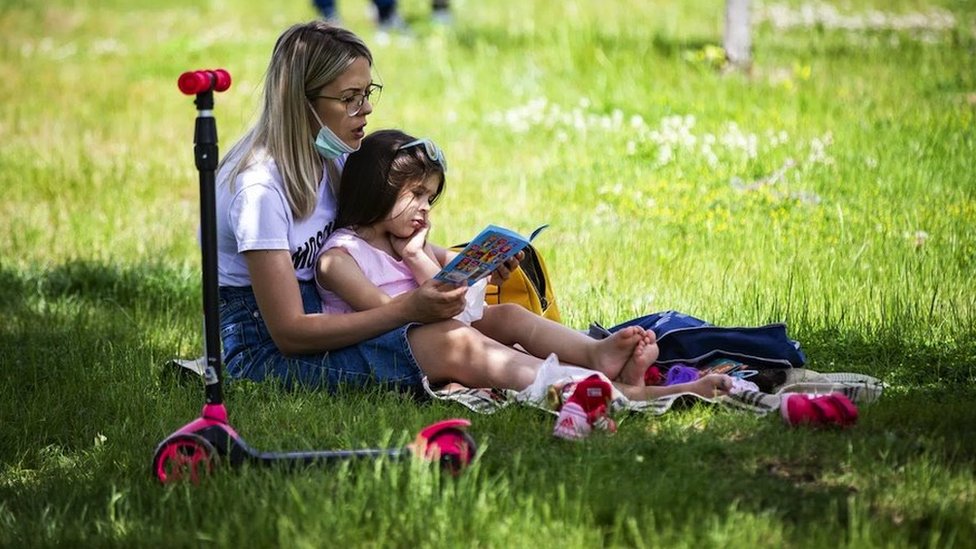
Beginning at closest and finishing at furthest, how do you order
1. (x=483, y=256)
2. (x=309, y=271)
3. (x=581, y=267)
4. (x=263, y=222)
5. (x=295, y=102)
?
(x=483, y=256) → (x=263, y=222) → (x=295, y=102) → (x=309, y=271) → (x=581, y=267)

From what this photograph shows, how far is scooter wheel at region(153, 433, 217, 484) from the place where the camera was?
346cm

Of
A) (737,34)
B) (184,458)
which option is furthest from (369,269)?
(737,34)

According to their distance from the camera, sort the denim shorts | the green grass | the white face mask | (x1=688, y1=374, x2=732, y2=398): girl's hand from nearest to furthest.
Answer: the green grass, (x1=688, y1=374, x2=732, y2=398): girl's hand, the denim shorts, the white face mask

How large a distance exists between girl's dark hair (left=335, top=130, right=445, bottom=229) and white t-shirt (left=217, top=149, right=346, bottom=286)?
0.33 feet

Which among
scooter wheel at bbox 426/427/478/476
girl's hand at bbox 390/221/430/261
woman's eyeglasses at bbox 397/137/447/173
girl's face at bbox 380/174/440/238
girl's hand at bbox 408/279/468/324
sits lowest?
scooter wheel at bbox 426/427/478/476

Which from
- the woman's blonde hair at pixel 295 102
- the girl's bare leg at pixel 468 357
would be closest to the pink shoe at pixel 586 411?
the girl's bare leg at pixel 468 357

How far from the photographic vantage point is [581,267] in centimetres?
618

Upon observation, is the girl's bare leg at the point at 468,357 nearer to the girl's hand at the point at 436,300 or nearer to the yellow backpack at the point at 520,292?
the girl's hand at the point at 436,300

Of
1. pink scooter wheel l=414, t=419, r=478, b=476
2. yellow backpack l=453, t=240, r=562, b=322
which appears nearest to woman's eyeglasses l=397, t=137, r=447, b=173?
yellow backpack l=453, t=240, r=562, b=322

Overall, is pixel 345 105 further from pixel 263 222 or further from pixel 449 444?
pixel 449 444

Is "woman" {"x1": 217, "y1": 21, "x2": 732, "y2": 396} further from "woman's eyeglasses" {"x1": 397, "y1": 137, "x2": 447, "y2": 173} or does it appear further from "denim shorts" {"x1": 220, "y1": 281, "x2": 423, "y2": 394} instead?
"woman's eyeglasses" {"x1": 397, "y1": 137, "x2": 447, "y2": 173}

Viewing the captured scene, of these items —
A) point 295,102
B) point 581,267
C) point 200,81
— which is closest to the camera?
point 200,81

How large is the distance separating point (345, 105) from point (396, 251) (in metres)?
0.53

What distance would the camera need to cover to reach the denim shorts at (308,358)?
170 inches
